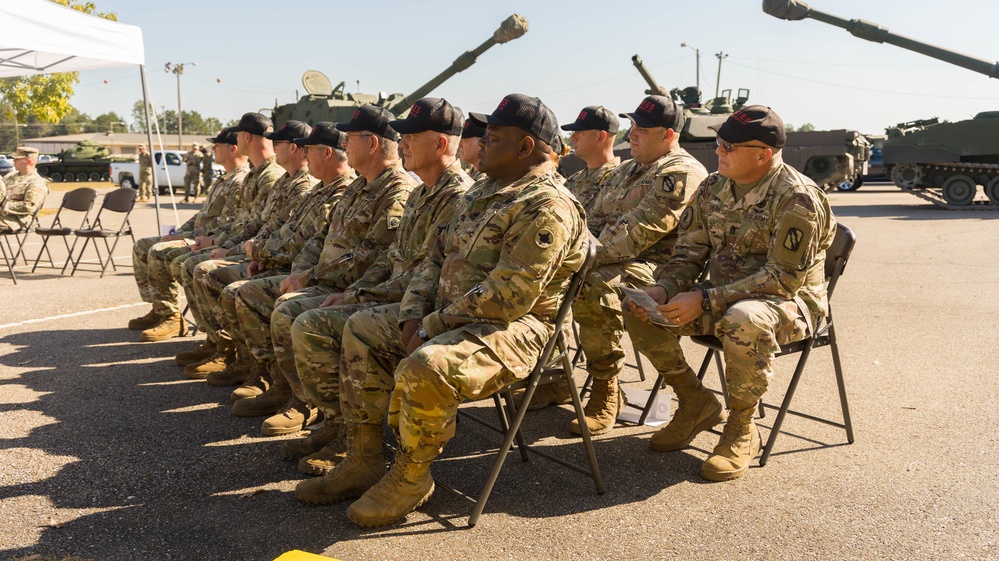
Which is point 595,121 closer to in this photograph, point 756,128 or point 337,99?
point 756,128

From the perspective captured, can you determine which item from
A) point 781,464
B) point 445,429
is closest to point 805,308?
point 781,464

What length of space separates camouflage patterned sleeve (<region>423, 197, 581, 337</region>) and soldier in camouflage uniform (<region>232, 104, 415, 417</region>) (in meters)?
1.44

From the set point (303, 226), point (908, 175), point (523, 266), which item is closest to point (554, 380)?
point (523, 266)

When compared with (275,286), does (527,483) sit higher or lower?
lower

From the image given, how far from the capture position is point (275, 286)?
17.4ft

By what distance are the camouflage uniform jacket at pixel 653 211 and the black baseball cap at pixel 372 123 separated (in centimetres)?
140

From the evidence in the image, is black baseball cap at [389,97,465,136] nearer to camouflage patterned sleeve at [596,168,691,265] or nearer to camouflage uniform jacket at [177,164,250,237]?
camouflage patterned sleeve at [596,168,691,265]

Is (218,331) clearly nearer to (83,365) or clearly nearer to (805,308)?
(83,365)

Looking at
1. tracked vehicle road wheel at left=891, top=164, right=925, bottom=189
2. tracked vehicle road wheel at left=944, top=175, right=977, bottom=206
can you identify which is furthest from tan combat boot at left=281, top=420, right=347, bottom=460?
tracked vehicle road wheel at left=891, top=164, right=925, bottom=189

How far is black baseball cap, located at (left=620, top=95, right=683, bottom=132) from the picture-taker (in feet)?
17.1

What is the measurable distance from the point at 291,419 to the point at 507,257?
1.95 meters

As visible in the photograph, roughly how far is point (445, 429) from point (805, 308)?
191cm

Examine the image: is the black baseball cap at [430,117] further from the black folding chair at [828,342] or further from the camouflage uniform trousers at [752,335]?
the black folding chair at [828,342]

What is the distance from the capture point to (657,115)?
522 cm
